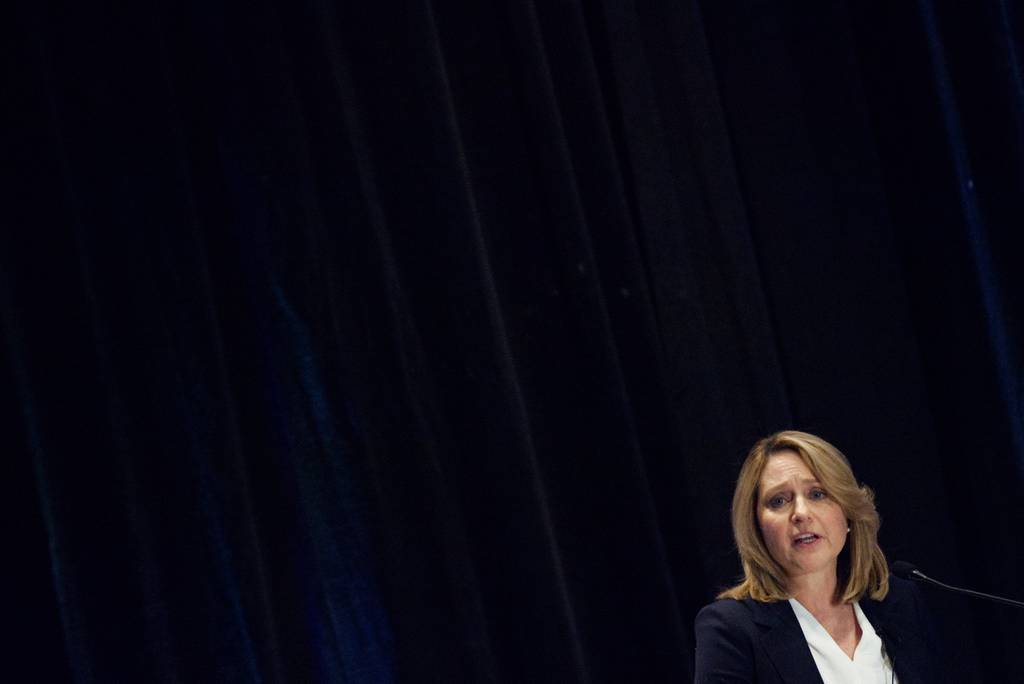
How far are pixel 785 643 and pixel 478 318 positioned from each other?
1.05 metres

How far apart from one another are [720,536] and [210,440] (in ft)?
4.20

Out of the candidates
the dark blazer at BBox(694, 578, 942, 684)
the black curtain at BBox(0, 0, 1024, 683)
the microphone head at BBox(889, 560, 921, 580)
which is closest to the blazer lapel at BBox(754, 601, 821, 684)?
the dark blazer at BBox(694, 578, 942, 684)

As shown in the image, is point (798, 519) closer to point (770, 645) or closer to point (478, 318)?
point (770, 645)

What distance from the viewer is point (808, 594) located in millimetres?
2557

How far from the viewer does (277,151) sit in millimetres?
2949

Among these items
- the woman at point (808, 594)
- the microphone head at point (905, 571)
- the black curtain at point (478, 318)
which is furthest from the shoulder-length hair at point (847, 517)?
the black curtain at point (478, 318)

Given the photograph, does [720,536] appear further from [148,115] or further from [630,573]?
[148,115]

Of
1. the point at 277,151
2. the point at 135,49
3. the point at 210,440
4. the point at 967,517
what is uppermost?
the point at 135,49

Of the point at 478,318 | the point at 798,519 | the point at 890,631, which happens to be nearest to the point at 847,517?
the point at 798,519

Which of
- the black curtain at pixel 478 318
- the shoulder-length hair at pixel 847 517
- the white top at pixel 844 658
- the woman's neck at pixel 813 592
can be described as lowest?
the white top at pixel 844 658

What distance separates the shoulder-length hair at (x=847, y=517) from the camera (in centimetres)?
257

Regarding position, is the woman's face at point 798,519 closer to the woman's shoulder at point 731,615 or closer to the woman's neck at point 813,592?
the woman's neck at point 813,592

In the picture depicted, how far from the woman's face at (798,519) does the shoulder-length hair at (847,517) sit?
0.01 meters

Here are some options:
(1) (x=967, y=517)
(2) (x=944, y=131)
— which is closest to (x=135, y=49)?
(2) (x=944, y=131)
